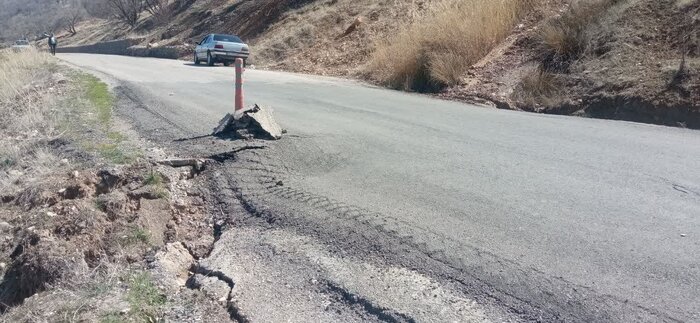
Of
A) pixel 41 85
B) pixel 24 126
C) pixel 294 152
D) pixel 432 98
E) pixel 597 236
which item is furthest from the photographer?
pixel 41 85

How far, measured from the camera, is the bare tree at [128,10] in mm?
66412

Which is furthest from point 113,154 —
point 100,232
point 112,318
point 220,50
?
point 220,50

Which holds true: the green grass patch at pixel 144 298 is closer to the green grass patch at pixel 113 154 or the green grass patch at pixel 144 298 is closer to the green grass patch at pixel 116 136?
the green grass patch at pixel 113 154

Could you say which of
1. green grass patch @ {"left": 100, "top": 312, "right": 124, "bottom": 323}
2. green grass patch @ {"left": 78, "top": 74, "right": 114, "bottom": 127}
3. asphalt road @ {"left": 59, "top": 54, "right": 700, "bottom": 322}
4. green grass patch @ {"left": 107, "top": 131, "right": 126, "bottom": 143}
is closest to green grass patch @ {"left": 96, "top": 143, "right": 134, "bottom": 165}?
green grass patch @ {"left": 107, "top": 131, "right": 126, "bottom": 143}

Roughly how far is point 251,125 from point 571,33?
9339mm

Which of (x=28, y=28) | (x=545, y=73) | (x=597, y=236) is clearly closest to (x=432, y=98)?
(x=545, y=73)

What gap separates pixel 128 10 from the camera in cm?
6850

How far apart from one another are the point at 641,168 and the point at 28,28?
4313 inches

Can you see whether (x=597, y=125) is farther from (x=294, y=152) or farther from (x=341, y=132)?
(x=294, y=152)

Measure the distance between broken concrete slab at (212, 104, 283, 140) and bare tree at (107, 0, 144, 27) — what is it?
61.4 meters

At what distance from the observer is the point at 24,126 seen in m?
12.0

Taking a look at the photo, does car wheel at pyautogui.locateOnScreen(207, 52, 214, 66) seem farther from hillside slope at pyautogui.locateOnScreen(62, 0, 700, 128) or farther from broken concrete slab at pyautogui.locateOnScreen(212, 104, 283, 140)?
broken concrete slab at pyautogui.locateOnScreen(212, 104, 283, 140)

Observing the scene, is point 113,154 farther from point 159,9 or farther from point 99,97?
point 159,9

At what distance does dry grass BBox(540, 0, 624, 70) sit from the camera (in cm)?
1488
